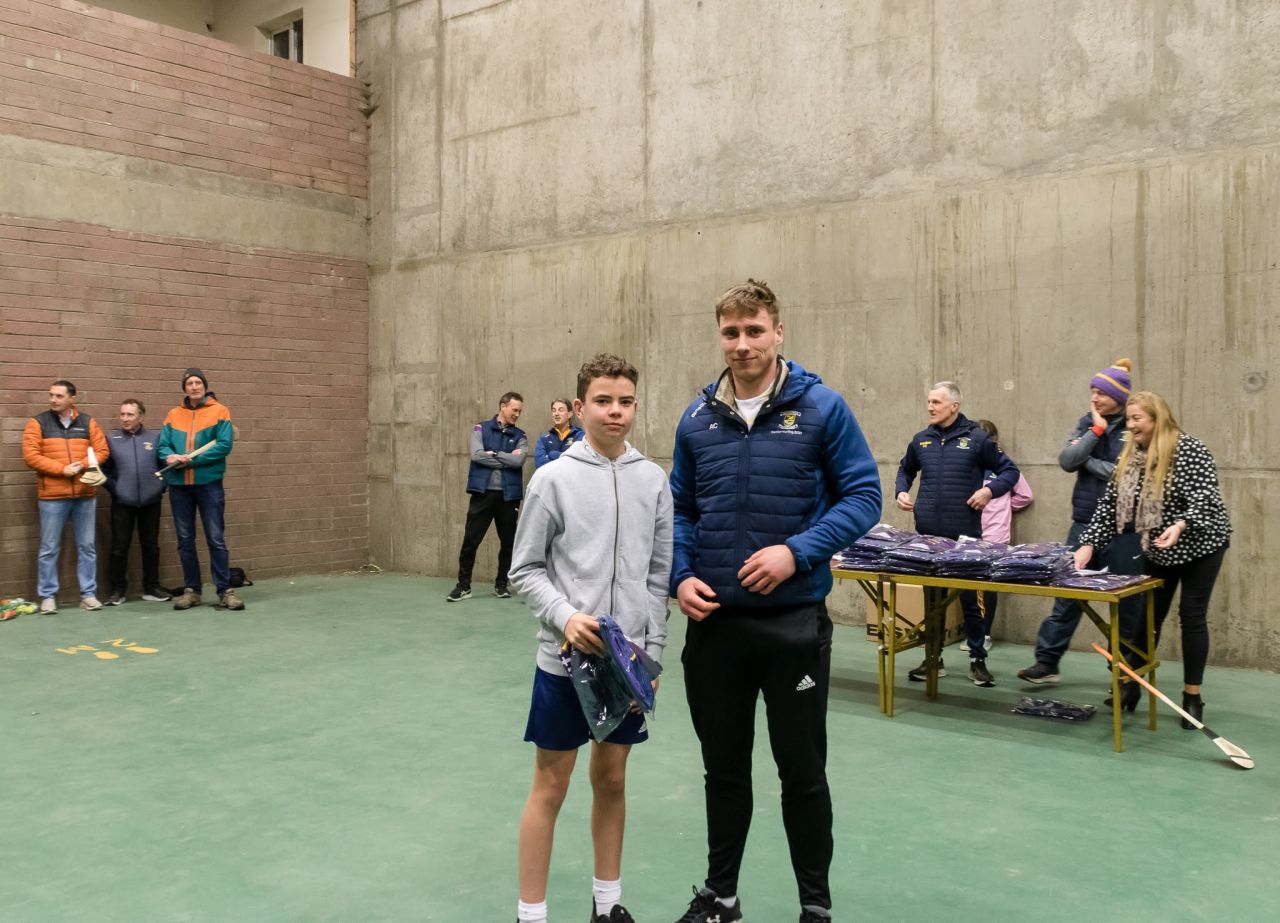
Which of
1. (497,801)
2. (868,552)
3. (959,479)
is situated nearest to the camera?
(497,801)

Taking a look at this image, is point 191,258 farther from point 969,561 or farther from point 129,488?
point 969,561

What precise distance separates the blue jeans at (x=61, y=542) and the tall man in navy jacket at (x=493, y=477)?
298 cm

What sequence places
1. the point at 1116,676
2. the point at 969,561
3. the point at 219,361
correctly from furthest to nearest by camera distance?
the point at 219,361 < the point at 969,561 < the point at 1116,676

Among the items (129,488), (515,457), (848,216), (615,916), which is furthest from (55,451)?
(615,916)

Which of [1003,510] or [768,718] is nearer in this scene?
[768,718]

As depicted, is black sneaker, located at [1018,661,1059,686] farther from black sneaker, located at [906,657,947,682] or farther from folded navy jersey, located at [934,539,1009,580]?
folded navy jersey, located at [934,539,1009,580]

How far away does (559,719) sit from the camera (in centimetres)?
276

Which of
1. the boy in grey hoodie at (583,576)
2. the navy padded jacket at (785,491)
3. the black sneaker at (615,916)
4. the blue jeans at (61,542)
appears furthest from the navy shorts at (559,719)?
the blue jeans at (61,542)

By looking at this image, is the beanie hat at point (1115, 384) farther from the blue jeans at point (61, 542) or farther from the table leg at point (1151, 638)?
the blue jeans at point (61, 542)

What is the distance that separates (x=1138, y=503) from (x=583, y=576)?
11.5ft

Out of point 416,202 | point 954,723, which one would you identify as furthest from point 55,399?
point 954,723

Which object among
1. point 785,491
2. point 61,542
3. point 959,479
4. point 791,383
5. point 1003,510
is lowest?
point 61,542

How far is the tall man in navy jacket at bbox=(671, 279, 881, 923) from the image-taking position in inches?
111

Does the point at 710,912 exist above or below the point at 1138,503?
below
